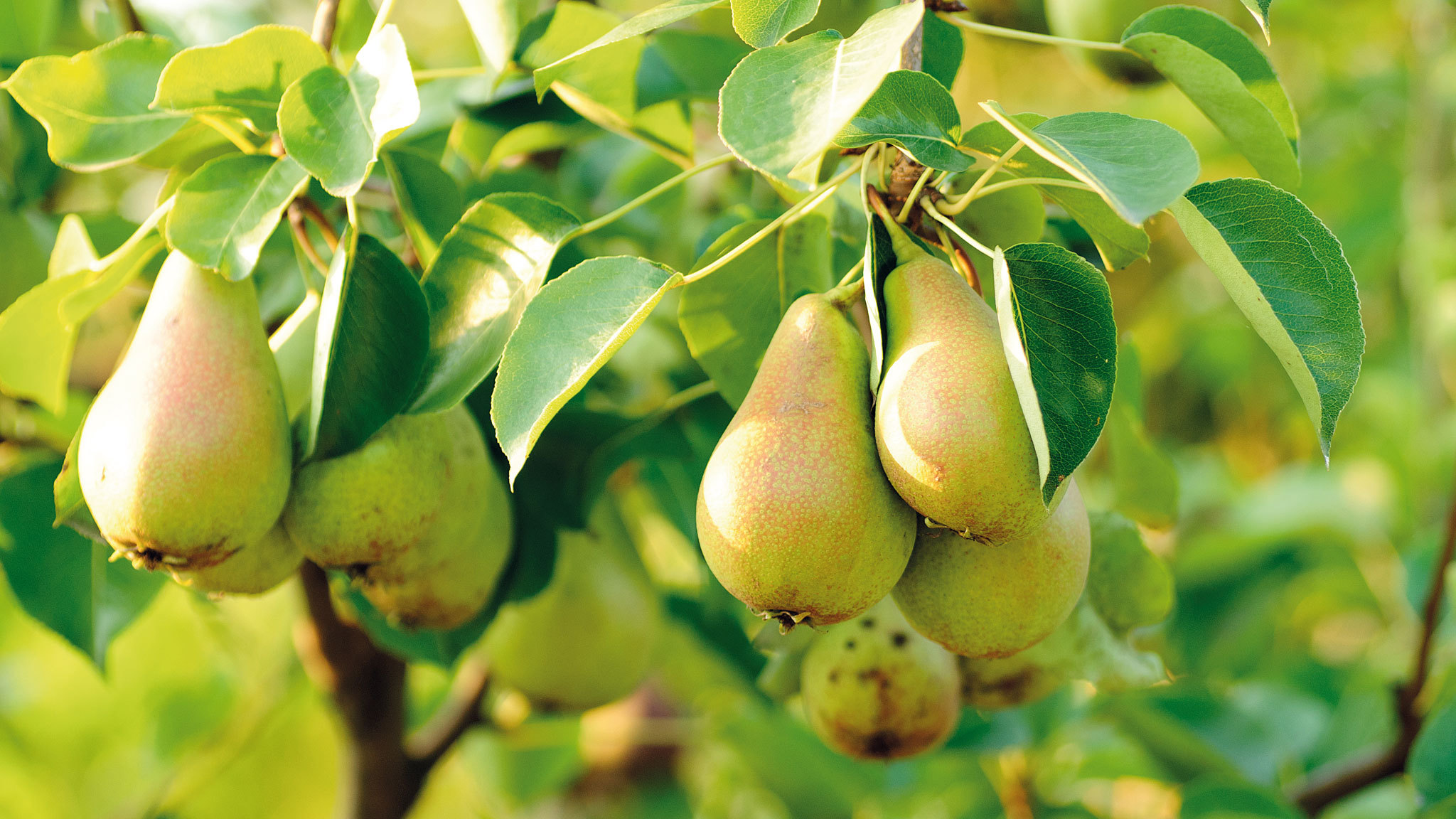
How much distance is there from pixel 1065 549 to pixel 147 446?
1.55 ft

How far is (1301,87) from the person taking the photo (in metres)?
2.66

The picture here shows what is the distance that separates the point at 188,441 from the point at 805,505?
0.32m

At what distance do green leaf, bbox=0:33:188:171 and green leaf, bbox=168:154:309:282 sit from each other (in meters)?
0.05

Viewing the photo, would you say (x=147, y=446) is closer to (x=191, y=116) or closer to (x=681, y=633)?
(x=191, y=116)

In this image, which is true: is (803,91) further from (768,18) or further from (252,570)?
(252,570)

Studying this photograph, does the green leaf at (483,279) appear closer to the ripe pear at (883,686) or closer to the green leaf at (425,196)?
the green leaf at (425,196)

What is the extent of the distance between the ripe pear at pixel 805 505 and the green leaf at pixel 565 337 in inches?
2.9

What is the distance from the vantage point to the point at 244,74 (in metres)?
0.62

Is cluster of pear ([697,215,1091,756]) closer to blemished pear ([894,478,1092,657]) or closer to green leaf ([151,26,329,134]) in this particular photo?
blemished pear ([894,478,1092,657])

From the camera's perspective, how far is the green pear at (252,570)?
2.16 feet

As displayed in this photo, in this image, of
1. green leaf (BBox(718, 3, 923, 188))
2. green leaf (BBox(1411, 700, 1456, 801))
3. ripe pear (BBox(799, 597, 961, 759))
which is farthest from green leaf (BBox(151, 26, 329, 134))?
green leaf (BBox(1411, 700, 1456, 801))

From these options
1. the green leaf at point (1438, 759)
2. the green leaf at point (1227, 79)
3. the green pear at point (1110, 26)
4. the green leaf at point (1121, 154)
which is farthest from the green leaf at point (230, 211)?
the green leaf at point (1438, 759)

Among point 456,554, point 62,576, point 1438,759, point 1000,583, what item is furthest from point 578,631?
point 1438,759

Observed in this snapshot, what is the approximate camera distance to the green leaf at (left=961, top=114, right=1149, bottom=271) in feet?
1.79
